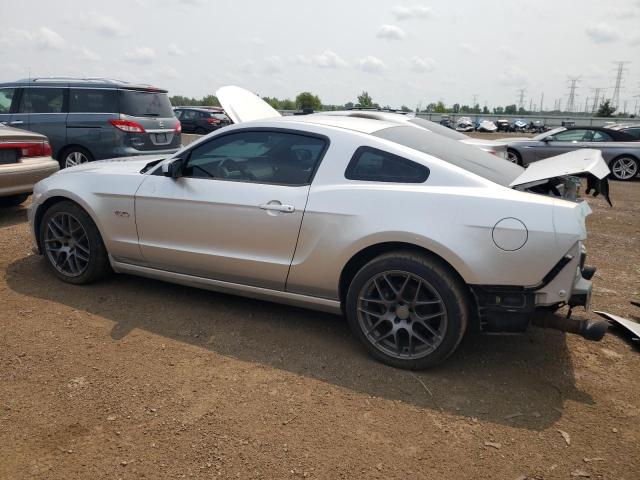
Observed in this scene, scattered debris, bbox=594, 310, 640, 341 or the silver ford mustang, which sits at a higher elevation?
the silver ford mustang

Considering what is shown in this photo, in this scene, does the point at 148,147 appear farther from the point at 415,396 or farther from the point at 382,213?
the point at 415,396

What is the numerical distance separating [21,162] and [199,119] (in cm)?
1535

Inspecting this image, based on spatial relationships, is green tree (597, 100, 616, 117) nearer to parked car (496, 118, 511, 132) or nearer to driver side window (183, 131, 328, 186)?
parked car (496, 118, 511, 132)

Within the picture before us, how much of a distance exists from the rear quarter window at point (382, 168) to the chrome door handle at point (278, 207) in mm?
420

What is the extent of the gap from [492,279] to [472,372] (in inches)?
26.8

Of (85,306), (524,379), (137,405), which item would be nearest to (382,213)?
(524,379)

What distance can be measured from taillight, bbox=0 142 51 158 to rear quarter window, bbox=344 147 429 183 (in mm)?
5111

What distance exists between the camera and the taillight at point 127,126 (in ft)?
26.9

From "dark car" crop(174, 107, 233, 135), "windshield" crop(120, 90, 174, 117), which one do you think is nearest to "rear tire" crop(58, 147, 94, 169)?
"windshield" crop(120, 90, 174, 117)

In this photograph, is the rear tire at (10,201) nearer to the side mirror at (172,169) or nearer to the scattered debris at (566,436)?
the side mirror at (172,169)

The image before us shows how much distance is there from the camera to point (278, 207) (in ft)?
11.3

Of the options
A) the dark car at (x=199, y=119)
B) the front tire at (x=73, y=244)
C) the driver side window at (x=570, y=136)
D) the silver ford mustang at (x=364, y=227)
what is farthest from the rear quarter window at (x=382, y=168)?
the dark car at (x=199, y=119)

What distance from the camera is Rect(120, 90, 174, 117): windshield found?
27.5ft

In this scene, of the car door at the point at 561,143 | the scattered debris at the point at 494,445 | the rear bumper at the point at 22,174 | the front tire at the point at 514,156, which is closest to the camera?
the scattered debris at the point at 494,445
